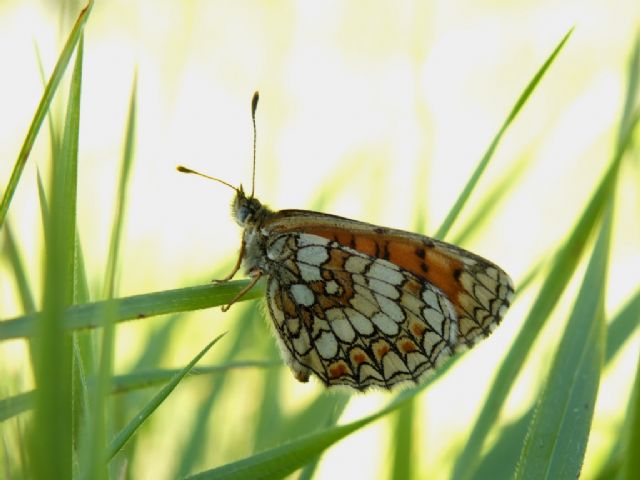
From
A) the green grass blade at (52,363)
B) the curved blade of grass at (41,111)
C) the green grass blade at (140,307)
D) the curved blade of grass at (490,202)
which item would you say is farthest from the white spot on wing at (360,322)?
the green grass blade at (52,363)

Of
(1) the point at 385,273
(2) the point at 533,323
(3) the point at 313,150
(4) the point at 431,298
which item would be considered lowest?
(2) the point at 533,323

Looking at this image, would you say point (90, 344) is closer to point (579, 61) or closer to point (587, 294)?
point (587, 294)

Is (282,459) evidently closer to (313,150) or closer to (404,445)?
(404,445)

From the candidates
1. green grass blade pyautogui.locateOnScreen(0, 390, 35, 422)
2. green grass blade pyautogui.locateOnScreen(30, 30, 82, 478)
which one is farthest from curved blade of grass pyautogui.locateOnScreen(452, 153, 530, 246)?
green grass blade pyautogui.locateOnScreen(30, 30, 82, 478)

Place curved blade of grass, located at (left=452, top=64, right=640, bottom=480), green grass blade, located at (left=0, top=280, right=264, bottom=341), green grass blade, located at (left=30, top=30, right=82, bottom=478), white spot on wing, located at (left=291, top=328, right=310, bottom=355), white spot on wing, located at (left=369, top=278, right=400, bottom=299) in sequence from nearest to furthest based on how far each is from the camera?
green grass blade, located at (left=30, top=30, right=82, bottom=478) → green grass blade, located at (left=0, top=280, right=264, bottom=341) → curved blade of grass, located at (left=452, top=64, right=640, bottom=480) → white spot on wing, located at (left=291, top=328, right=310, bottom=355) → white spot on wing, located at (left=369, top=278, right=400, bottom=299)

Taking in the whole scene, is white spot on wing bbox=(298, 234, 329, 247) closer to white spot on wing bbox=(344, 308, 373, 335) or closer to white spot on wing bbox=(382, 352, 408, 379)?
white spot on wing bbox=(344, 308, 373, 335)

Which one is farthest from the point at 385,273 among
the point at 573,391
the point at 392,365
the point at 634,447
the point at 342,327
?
the point at 634,447

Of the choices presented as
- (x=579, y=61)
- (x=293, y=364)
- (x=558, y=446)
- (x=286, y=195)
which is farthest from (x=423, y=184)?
(x=579, y=61)
